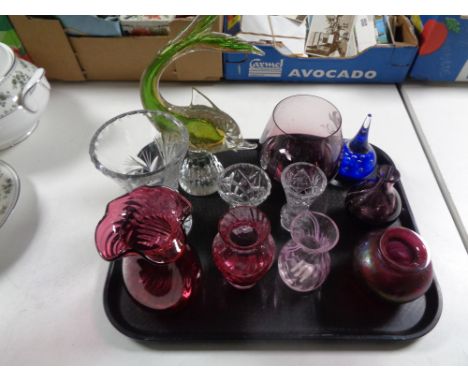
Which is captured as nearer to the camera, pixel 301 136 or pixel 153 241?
pixel 153 241

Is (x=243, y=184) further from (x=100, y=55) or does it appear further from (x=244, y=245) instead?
(x=100, y=55)

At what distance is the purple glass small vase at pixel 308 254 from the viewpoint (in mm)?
378

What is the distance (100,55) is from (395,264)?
498 millimetres

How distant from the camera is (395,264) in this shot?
343 millimetres

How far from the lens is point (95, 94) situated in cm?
60

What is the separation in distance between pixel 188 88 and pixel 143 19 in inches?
5.1

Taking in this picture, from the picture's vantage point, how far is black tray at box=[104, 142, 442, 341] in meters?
0.37

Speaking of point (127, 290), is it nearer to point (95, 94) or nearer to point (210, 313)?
point (210, 313)

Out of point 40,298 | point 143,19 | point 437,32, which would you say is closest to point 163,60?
point 143,19

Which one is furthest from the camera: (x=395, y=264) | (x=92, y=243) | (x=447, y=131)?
(x=447, y=131)

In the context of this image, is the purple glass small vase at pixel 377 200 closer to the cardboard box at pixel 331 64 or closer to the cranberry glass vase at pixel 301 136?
the cranberry glass vase at pixel 301 136

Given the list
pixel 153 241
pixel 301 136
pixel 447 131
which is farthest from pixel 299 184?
pixel 447 131

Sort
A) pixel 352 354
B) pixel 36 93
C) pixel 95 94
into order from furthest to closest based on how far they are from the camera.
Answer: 1. pixel 95 94
2. pixel 36 93
3. pixel 352 354

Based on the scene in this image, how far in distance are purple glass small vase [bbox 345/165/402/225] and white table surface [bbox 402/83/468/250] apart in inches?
4.2
